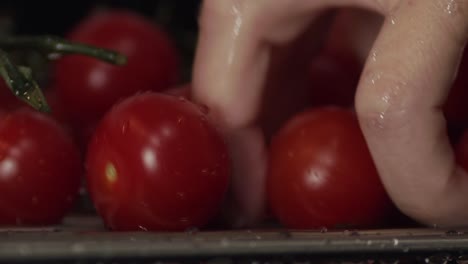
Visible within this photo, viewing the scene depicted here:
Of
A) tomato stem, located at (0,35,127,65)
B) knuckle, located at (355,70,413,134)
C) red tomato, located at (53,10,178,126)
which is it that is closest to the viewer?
knuckle, located at (355,70,413,134)

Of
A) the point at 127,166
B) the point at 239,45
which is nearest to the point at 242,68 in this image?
the point at 239,45

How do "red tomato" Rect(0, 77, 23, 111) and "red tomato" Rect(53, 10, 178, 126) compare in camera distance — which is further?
"red tomato" Rect(53, 10, 178, 126)

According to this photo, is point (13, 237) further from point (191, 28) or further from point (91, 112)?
point (191, 28)

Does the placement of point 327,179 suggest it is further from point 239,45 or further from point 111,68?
point 111,68

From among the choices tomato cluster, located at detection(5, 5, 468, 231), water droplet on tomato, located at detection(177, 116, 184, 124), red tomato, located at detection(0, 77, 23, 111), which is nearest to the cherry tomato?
tomato cluster, located at detection(5, 5, 468, 231)

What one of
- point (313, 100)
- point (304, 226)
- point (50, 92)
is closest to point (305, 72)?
point (313, 100)

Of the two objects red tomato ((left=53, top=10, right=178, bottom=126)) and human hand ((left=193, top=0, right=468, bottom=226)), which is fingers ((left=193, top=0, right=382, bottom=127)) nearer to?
human hand ((left=193, top=0, right=468, bottom=226))
